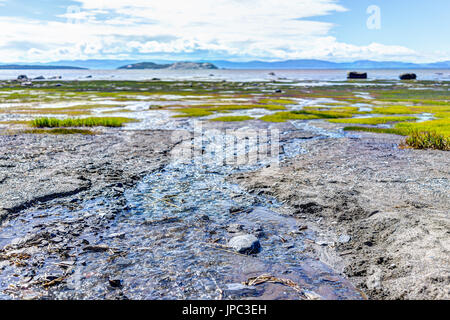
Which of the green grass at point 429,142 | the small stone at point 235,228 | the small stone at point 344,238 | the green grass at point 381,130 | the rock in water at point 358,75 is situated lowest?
the small stone at point 344,238

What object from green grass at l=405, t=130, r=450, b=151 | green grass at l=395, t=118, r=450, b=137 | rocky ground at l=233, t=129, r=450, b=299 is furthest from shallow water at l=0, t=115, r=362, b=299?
green grass at l=395, t=118, r=450, b=137

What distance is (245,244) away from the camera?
9.36m

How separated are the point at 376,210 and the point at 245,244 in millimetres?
4635

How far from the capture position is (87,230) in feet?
33.8

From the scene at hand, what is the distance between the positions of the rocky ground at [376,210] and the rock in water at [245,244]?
59.0 inches

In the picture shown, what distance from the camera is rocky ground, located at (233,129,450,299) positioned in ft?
25.5

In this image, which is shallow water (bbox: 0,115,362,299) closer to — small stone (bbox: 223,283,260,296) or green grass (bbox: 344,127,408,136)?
small stone (bbox: 223,283,260,296)

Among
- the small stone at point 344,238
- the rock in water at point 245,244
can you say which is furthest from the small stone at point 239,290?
the small stone at point 344,238

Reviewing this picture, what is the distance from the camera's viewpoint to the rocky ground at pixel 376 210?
306 inches

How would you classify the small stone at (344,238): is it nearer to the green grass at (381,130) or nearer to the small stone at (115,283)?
the small stone at (115,283)

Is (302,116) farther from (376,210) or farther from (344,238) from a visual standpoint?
(344,238)
